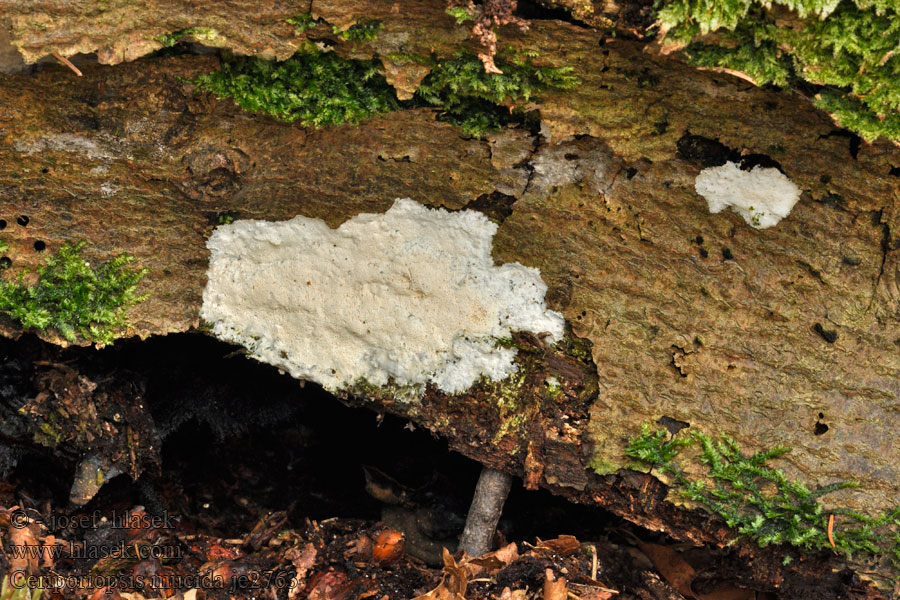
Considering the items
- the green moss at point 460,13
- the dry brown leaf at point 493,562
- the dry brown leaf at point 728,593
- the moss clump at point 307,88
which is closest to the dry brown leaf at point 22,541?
the dry brown leaf at point 493,562

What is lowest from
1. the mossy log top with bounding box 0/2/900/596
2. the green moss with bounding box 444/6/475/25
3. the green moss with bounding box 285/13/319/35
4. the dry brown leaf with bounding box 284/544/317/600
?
the dry brown leaf with bounding box 284/544/317/600

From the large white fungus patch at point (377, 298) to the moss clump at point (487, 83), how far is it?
52 cm

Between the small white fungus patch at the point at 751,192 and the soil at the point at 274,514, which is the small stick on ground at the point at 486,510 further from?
the small white fungus patch at the point at 751,192

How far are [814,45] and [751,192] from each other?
689 mm

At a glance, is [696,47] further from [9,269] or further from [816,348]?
[9,269]

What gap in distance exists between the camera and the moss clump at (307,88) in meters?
2.61

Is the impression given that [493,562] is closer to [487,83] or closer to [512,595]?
[512,595]

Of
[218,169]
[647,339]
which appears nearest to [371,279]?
[218,169]

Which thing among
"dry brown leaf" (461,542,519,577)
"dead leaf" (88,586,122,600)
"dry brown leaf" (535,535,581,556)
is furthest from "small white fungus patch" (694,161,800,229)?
"dead leaf" (88,586,122,600)

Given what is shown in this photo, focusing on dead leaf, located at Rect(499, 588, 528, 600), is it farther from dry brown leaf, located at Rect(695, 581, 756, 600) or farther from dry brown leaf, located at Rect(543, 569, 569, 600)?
dry brown leaf, located at Rect(695, 581, 756, 600)

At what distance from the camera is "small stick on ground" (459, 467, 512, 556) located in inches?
126

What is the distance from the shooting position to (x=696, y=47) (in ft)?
7.16

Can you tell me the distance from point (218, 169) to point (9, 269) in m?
0.96

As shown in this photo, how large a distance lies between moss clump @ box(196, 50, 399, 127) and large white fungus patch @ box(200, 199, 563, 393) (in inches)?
19.6
